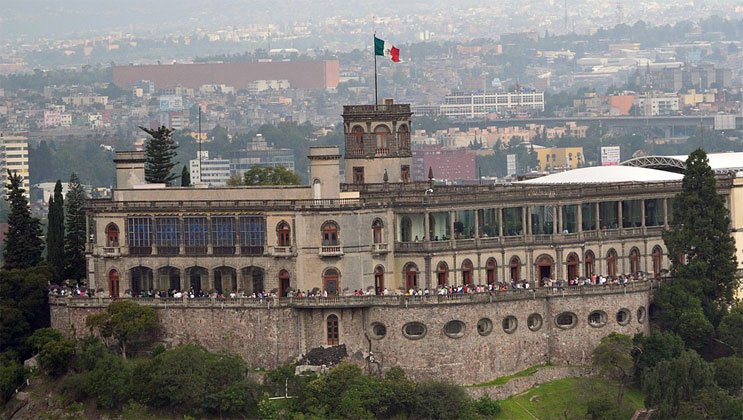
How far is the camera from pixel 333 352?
297 feet

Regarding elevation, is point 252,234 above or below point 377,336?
above

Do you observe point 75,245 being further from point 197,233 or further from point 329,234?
point 329,234

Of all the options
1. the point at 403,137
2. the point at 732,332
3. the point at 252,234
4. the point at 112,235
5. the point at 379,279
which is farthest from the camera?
the point at 403,137

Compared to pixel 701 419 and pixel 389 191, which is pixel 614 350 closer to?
pixel 701 419

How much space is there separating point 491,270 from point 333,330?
7.68 meters

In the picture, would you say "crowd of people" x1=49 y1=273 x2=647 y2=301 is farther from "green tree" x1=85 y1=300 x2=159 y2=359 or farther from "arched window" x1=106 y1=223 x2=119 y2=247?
"arched window" x1=106 y1=223 x2=119 y2=247

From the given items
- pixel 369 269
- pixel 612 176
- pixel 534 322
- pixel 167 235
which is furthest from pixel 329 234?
pixel 612 176

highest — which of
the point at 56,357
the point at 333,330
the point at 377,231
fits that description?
the point at 377,231

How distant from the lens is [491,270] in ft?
314

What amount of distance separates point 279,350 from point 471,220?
956 cm

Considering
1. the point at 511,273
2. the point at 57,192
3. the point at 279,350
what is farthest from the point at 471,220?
the point at 57,192

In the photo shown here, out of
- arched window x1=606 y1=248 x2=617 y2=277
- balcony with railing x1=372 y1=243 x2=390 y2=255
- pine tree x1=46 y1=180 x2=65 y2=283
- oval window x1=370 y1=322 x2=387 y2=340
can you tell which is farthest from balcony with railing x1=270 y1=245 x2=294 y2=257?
arched window x1=606 y1=248 x2=617 y2=277

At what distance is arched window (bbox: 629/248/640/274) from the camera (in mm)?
99125

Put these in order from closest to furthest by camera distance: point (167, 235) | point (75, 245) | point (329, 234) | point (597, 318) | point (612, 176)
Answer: point (329, 234)
point (597, 318)
point (167, 235)
point (75, 245)
point (612, 176)
